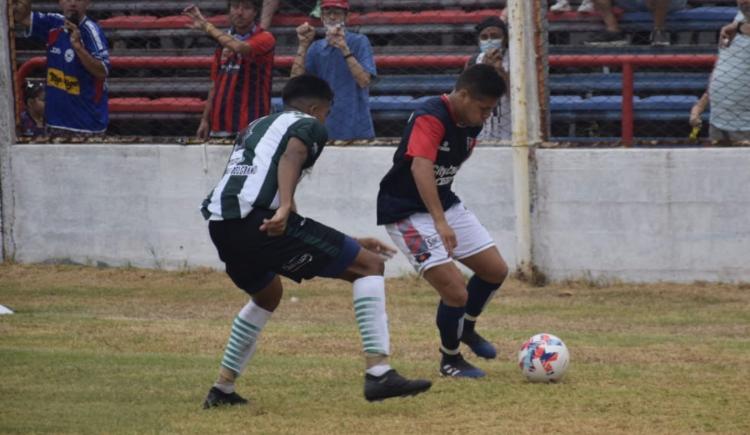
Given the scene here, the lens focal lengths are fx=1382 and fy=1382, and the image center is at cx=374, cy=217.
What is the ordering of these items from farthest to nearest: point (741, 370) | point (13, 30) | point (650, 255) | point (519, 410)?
1. point (13, 30)
2. point (650, 255)
3. point (741, 370)
4. point (519, 410)

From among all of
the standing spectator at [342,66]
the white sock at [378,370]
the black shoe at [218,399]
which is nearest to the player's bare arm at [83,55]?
the standing spectator at [342,66]

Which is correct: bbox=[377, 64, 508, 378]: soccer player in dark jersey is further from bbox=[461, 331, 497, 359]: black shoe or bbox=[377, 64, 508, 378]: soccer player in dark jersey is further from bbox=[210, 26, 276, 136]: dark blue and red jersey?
bbox=[210, 26, 276, 136]: dark blue and red jersey

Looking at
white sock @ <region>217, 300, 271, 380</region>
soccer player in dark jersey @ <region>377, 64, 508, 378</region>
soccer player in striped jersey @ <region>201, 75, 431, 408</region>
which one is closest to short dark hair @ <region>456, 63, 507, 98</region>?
soccer player in dark jersey @ <region>377, 64, 508, 378</region>

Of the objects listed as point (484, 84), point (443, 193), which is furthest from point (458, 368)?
point (484, 84)

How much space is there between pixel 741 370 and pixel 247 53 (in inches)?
229

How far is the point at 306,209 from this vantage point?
42.7 ft

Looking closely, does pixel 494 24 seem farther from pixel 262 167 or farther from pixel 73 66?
pixel 262 167

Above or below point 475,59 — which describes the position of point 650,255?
below

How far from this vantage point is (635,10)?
41.7 feet

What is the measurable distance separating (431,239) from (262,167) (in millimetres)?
1564

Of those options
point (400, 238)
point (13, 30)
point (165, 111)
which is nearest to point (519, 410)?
point (400, 238)

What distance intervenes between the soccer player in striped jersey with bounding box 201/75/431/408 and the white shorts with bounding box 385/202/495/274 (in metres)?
1.09

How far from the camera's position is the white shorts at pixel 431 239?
327 inches

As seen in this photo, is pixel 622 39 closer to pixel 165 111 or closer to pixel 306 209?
pixel 306 209
